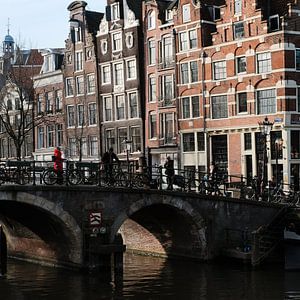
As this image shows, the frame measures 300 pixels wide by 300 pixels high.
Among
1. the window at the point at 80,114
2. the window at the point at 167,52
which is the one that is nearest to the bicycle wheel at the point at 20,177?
the window at the point at 167,52

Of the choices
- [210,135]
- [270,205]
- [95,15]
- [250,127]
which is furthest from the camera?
[95,15]

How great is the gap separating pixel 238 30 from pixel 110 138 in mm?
13290

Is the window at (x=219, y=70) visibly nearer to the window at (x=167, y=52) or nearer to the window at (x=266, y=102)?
the window at (x=266, y=102)

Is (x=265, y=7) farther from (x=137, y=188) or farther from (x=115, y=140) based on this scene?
(x=137, y=188)

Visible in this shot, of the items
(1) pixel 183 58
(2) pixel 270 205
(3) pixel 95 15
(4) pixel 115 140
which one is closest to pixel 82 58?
(3) pixel 95 15

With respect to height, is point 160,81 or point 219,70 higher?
point 219,70

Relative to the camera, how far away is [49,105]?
54781 mm

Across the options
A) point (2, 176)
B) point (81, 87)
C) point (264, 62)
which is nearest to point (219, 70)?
point (264, 62)

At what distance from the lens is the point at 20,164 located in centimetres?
2523

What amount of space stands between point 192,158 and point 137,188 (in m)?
16.4

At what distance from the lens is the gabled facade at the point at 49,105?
53.8 m

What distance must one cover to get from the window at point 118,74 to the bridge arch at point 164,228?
56.8ft

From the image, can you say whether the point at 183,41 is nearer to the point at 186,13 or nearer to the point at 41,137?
the point at 186,13

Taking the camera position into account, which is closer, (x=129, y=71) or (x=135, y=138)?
(x=135, y=138)
